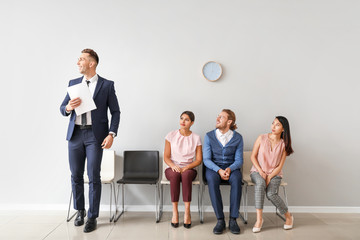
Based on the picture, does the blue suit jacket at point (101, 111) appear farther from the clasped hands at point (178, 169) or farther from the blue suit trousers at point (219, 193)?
the blue suit trousers at point (219, 193)

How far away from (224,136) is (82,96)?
1.62m

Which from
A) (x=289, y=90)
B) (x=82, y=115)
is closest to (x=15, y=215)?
(x=82, y=115)

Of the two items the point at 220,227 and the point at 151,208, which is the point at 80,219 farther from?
the point at 220,227

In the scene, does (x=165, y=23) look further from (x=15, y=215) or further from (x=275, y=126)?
(x=15, y=215)

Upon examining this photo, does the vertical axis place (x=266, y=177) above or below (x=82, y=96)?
below

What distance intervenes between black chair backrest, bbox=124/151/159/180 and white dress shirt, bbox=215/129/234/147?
0.83 metres

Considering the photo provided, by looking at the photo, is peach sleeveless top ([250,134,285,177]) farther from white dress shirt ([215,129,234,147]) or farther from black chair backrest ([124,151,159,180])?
black chair backrest ([124,151,159,180])

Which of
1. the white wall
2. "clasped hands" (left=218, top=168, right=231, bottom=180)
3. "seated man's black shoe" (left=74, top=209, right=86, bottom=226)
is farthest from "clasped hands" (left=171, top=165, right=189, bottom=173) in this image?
"seated man's black shoe" (left=74, top=209, right=86, bottom=226)

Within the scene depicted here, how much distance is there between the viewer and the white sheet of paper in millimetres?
2773

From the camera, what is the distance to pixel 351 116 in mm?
3695

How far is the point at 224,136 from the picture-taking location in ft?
10.8

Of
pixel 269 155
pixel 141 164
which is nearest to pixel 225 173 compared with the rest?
pixel 269 155

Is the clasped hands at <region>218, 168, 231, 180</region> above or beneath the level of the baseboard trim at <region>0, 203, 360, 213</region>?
above

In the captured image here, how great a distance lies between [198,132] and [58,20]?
235cm
